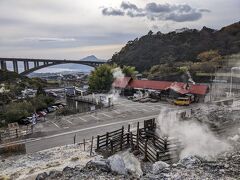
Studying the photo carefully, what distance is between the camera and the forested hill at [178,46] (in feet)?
224

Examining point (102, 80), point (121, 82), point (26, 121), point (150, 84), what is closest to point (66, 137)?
point (26, 121)

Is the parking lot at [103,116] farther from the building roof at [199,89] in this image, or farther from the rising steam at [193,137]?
the rising steam at [193,137]

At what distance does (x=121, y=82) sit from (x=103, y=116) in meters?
15.2

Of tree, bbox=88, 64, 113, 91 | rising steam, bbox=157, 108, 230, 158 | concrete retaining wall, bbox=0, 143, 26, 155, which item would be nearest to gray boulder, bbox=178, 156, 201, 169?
rising steam, bbox=157, 108, 230, 158

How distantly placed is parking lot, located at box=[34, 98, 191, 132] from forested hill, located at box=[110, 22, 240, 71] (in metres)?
34.0

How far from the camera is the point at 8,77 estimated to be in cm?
7062

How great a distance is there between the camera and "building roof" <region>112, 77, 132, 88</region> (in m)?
41.2

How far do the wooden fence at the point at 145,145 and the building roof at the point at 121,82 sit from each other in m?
22.6

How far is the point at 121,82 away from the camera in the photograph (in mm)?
42312

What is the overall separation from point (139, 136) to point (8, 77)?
60563 millimetres

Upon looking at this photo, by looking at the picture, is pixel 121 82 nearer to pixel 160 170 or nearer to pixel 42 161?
pixel 42 161

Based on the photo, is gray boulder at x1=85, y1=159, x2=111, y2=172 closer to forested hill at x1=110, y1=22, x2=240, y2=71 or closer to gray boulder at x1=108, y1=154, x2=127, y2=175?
gray boulder at x1=108, y1=154, x2=127, y2=175

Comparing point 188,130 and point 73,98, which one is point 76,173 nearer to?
point 188,130

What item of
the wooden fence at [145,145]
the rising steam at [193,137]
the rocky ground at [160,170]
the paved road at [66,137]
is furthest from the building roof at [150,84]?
the rocky ground at [160,170]
